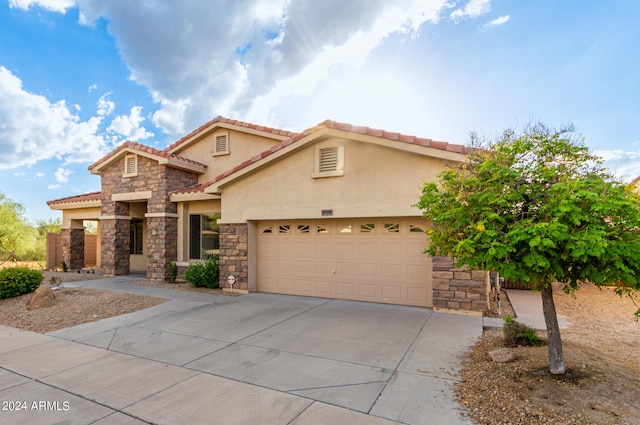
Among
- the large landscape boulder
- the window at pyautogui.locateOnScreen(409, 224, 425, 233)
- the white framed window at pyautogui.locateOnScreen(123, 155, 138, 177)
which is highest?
the white framed window at pyautogui.locateOnScreen(123, 155, 138, 177)

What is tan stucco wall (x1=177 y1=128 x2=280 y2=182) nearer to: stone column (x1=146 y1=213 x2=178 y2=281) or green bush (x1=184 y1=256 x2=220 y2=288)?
stone column (x1=146 y1=213 x2=178 y2=281)

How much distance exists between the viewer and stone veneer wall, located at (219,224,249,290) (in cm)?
1048

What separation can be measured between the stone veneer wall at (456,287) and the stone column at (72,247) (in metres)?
18.1

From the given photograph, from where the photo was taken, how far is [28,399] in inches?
153

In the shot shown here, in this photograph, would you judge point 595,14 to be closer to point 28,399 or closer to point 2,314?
point 28,399

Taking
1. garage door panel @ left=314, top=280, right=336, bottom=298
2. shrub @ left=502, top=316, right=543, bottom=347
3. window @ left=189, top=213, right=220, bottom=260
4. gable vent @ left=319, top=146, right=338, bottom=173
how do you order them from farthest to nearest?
window @ left=189, top=213, right=220, bottom=260, garage door panel @ left=314, top=280, right=336, bottom=298, gable vent @ left=319, top=146, right=338, bottom=173, shrub @ left=502, top=316, right=543, bottom=347

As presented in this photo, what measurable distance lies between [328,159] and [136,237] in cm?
1299

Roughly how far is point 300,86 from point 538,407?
44.1 feet

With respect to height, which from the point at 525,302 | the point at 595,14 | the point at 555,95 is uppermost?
the point at 595,14

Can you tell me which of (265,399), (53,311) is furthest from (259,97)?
(265,399)

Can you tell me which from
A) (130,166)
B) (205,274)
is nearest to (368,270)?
(205,274)

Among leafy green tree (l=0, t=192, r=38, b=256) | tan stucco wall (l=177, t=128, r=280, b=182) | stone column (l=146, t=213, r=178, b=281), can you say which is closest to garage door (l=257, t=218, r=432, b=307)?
tan stucco wall (l=177, t=128, r=280, b=182)

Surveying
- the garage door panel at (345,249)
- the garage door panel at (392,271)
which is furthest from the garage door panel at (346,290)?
the garage door panel at (392,271)

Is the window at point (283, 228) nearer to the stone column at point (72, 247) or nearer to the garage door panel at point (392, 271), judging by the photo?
the garage door panel at point (392, 271)
